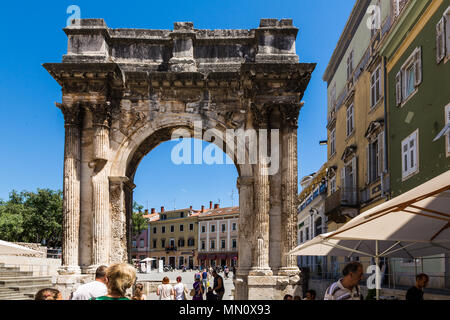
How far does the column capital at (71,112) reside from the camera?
553 inches

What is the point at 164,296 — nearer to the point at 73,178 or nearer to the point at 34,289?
the point at 73,178

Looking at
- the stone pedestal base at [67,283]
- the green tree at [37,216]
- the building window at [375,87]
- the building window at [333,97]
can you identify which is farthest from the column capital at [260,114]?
the green tree at [37,216]

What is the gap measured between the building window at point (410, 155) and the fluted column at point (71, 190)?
9.12m

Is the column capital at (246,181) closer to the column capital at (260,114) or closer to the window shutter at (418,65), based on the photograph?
the column capital at (260,114)

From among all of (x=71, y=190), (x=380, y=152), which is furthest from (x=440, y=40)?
(x=71, y=190)

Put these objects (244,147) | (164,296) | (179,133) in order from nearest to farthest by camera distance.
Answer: (164,296) → (244,147) → (179,133)

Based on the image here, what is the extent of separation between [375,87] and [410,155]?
4.48 metres

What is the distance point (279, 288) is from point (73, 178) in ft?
20.1

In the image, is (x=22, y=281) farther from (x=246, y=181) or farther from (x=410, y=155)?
(x=410, y=155)

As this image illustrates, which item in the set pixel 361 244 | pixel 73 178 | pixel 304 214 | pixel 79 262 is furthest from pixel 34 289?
pixel 304 214

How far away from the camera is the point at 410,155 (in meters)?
14.7

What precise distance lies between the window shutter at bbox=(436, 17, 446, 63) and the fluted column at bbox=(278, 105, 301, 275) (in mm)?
3697

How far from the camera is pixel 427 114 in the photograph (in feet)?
44.2

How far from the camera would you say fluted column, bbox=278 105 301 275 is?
13.4m
